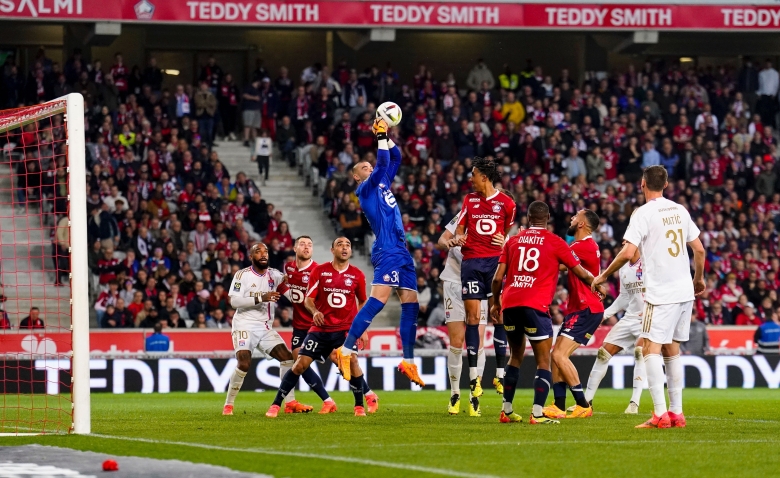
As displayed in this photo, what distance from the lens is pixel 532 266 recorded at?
11.6m

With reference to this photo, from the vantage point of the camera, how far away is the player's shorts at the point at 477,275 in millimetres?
12977

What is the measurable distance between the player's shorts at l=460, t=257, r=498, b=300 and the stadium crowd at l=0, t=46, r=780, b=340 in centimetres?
1183

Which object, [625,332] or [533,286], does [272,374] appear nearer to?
[625,332]

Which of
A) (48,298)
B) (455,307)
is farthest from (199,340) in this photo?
(455,307)

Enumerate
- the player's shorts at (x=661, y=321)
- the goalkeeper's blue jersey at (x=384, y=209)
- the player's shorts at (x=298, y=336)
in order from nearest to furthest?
the player's shorts at (x=661, y=321) → the goalkeeper's blue jersey at (x=384, y=209) → the player's shorts at (x=298, y=336)

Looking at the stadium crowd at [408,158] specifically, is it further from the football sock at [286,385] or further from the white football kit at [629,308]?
the football sock at [286,385]

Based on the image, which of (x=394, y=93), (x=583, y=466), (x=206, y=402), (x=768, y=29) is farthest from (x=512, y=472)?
(x=768, y=29)

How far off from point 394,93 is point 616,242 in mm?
7217

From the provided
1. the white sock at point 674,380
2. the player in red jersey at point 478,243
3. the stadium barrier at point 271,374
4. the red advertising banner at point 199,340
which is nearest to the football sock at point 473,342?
the player in red jersey at point 478,243

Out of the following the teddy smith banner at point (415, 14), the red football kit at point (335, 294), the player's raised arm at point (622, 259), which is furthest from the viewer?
the teddy smith banner at point (415, 14)

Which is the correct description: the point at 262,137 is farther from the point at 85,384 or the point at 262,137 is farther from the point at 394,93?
the point at 85,384

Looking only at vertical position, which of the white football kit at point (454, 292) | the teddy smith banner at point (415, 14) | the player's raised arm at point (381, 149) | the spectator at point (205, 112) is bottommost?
the white football kit at point (454, 292)

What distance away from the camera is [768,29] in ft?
105

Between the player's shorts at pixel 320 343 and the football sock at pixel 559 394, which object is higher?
the player's shorts at pixel 320 343
